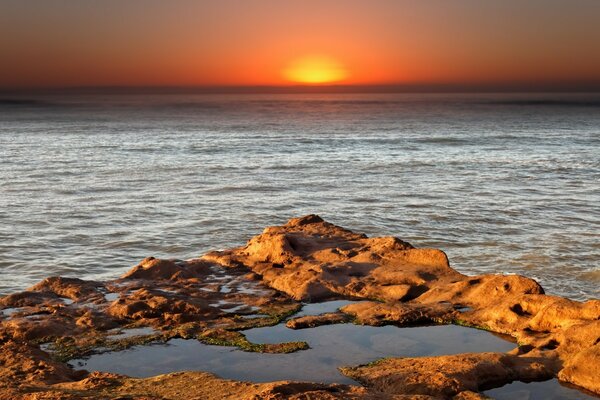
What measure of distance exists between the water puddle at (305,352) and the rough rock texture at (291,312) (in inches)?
12.1

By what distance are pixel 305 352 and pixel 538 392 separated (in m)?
4.08

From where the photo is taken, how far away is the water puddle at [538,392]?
35.8 feet

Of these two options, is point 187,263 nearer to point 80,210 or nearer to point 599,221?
point 80,210

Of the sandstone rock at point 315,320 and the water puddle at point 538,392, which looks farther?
the sandstone rock at point 315,320

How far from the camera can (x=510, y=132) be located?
8762cm

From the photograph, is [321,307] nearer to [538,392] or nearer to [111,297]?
[111,297]

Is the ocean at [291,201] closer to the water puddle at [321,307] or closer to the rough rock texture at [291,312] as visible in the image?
the rough rock texture at [291,312]

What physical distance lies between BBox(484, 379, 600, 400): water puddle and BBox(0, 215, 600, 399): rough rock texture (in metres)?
0.16

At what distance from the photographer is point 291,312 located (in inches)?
587

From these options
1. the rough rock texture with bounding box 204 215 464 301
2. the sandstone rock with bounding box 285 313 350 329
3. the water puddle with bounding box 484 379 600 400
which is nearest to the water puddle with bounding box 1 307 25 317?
the rough rock texture with bounding box 204 215 464 301

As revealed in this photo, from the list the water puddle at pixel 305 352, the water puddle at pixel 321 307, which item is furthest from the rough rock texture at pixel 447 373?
the water puddle at pixel 321 307

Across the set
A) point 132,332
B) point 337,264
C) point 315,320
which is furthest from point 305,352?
point 337,264

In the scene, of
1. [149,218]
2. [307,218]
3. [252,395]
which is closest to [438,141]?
[149,218]

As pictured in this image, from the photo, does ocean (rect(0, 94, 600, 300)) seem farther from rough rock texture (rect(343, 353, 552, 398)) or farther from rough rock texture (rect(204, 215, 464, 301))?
rough rock texture (rect(343, 353, 552, 398))
